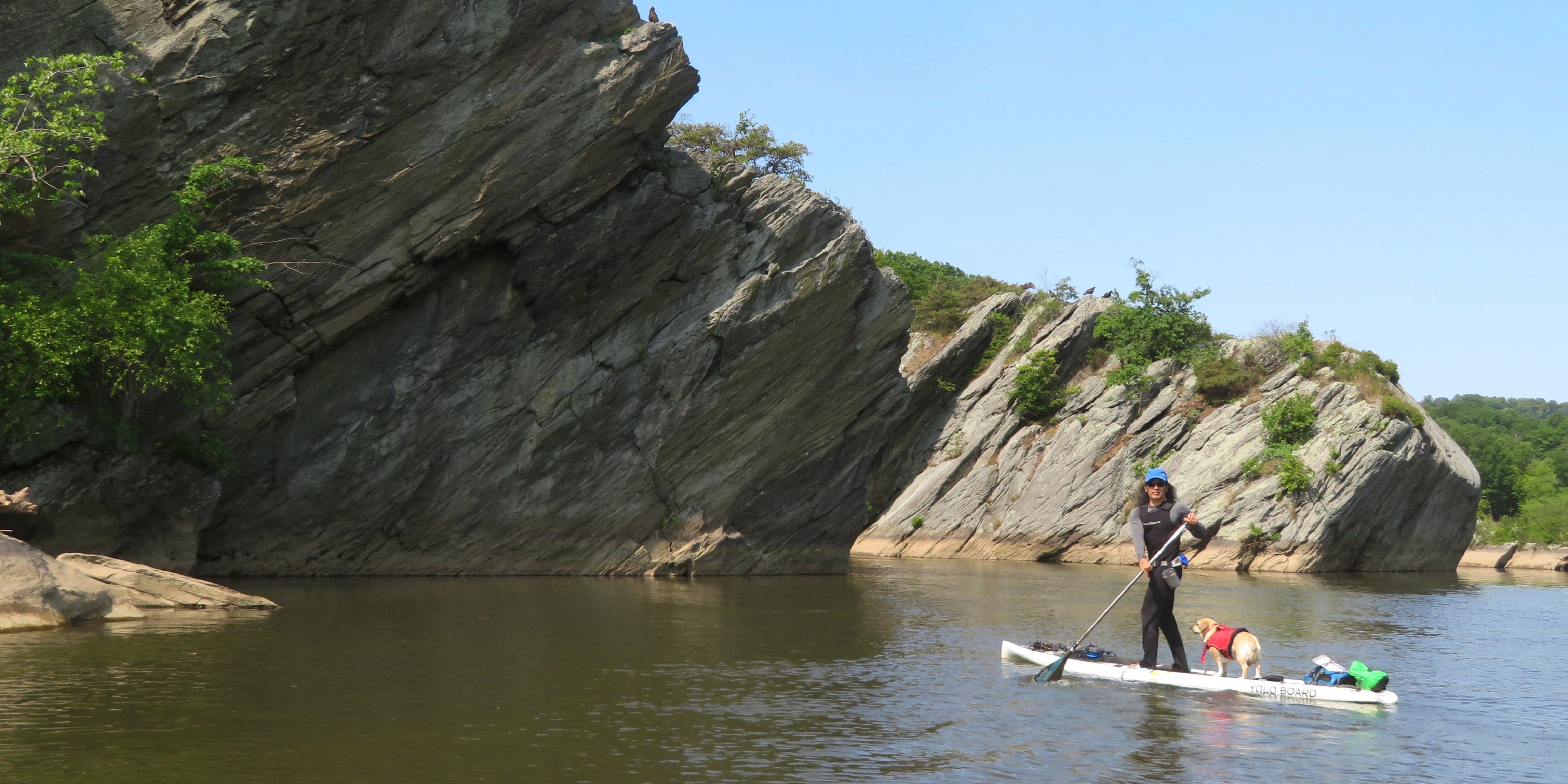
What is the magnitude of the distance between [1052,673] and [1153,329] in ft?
163

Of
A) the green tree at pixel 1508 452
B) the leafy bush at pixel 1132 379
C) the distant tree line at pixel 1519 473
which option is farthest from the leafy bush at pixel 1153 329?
the green tree at pixel 1508 452

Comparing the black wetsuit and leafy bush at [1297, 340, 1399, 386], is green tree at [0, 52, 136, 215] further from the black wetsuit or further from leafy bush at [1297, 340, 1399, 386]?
leafy bush at [1297, 340, 1399, 386]

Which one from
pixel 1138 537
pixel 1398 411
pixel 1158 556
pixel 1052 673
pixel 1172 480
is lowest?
pixel 1052 673

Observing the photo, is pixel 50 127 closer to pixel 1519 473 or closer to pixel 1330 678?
pixel 1330 678

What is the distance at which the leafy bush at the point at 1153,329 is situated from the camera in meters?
61.5

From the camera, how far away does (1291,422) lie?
174 ft

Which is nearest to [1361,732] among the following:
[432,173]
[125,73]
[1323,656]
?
[1323,656]

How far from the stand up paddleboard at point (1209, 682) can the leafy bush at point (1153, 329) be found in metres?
46.0

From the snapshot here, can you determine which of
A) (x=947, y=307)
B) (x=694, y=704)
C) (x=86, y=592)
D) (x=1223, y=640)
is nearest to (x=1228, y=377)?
(x=947, y=307)

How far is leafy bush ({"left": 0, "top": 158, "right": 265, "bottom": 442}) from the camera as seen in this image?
2228 cm

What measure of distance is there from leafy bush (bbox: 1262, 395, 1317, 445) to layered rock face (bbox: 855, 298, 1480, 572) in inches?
17.0

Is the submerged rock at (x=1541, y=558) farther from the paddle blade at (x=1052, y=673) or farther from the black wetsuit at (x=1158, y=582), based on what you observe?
the paddle blade at (x=1052, y=673)

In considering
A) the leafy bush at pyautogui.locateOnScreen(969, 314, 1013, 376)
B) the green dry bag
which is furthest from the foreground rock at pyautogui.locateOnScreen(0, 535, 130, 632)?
the leafy bush at pyautogui.locateOnScreen(969, 314, 1013, 376)

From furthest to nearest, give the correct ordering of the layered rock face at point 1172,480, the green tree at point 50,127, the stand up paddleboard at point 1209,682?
the layered rock face at point 1172,480 → the green tree at point 50,127 → the stand up paddleboard at point 1209,682
